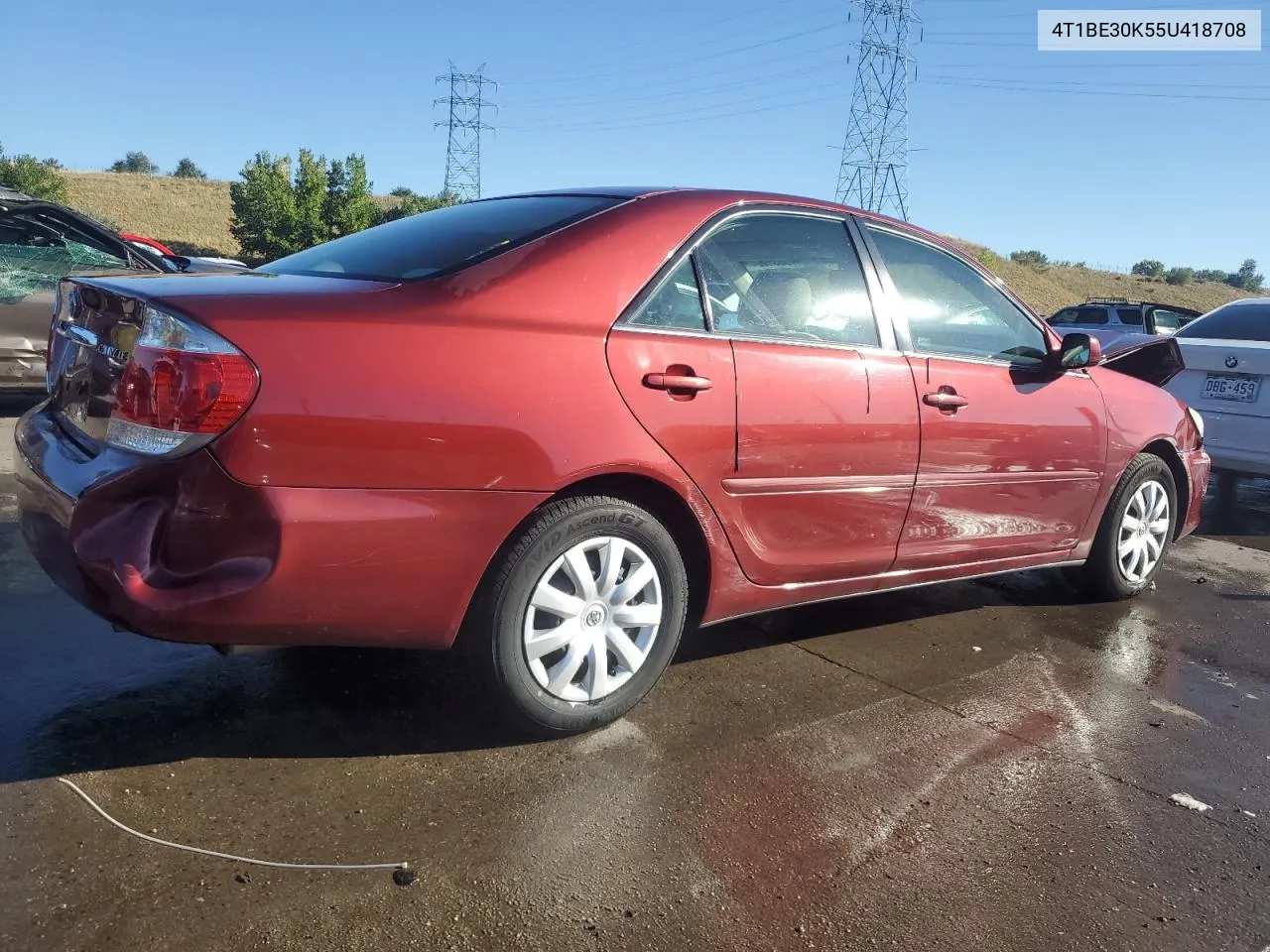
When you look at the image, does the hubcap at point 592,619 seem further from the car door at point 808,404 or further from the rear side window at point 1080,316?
the rear side window at point 1080,316

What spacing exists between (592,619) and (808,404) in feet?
3.30

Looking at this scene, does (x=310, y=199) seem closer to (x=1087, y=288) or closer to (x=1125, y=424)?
(x=1087, y=288)

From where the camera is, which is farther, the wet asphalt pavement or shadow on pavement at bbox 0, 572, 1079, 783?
shadow on pavement at bbox 0, 572, 1079, 783

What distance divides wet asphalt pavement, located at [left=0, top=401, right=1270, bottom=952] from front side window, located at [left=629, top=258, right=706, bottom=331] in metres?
1.22

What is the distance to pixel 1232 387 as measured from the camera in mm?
7258

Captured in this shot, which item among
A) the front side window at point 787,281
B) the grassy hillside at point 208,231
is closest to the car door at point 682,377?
the front side window at point 787,281

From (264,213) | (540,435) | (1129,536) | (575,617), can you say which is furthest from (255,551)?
(264,213)

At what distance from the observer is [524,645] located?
282 cm

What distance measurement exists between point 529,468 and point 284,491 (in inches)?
24.3

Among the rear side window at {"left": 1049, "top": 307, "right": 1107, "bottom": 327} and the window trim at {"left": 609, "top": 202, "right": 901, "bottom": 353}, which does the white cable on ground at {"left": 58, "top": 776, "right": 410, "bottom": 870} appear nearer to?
the window trim at {"left": 609, "top": 202, "right": 901, "bottom": 353}

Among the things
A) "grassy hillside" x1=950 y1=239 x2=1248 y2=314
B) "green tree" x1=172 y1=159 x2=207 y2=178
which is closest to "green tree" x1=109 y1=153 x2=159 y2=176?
"green tree" x1=172 y1=159 x2=207 y2=178

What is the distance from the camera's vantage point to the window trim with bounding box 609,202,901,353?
3021 millimetres

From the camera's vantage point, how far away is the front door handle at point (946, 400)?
12.2 feet

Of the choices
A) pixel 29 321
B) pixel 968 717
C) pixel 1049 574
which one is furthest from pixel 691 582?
pixel 29 321
